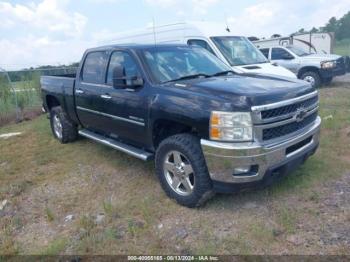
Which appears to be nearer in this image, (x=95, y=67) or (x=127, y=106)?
(x=127, y=106)

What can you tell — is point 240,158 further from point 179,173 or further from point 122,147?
point 122,147

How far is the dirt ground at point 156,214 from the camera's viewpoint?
130 inches

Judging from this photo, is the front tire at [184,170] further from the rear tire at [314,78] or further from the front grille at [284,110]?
the rear tire at [314,78]

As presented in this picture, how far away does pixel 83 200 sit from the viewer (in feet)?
14.7

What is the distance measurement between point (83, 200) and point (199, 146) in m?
1.86

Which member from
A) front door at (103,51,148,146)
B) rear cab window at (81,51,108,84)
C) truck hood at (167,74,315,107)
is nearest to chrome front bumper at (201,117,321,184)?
truck hood at (167,74,315,107)

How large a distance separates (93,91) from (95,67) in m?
0.44

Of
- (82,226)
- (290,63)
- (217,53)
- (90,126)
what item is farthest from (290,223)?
(290,63)

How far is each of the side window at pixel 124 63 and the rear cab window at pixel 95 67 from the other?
0.17 meters

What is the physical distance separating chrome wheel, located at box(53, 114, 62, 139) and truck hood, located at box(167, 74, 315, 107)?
12.4 feet

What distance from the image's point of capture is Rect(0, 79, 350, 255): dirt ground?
329 cm

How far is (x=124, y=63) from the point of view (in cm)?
482

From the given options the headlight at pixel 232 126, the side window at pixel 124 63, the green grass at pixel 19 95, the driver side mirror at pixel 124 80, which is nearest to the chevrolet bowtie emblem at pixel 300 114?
the headlight at pixel 232 126

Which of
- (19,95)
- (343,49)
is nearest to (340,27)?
(343,49)
